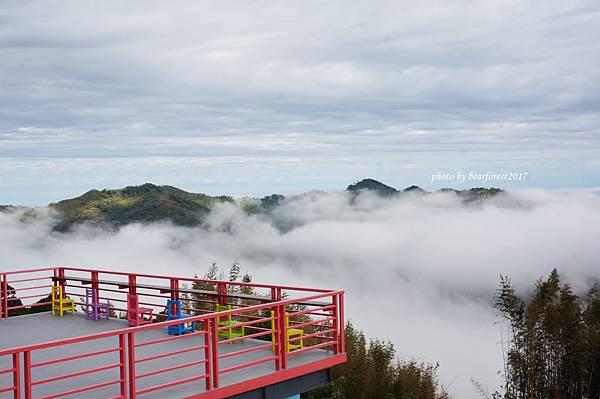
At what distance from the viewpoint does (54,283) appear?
14.3 metres

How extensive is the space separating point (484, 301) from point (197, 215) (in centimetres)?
4278

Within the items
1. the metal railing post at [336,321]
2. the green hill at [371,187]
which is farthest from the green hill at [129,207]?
the metal railing post at [336,321]

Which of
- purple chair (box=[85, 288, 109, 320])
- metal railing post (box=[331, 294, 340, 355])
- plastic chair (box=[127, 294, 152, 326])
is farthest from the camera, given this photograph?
purple chair (box=[85, 288, 109, 320])

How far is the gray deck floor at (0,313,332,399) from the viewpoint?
8.37 metres

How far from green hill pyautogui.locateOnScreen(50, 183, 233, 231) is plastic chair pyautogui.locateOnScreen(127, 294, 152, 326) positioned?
68.5 m

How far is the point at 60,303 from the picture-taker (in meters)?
13.9

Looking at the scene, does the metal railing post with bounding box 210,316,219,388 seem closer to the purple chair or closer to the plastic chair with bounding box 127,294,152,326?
the plastic chair with bounding box 127,294,152,326

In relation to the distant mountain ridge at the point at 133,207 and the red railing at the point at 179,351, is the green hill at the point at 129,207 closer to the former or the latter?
the distant mountain ridge at the point at 133,207

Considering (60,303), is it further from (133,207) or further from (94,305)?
(133,207)

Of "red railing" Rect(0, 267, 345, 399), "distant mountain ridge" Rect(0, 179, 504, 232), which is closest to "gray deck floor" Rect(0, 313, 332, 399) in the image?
"red railing" Rect(0, 267, 345, 399)

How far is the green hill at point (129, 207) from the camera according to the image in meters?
80.8

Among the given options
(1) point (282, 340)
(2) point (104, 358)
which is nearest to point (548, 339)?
(1) point (282, 340)

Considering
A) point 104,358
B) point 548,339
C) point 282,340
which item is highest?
point 282,340

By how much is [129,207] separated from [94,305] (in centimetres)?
6936
